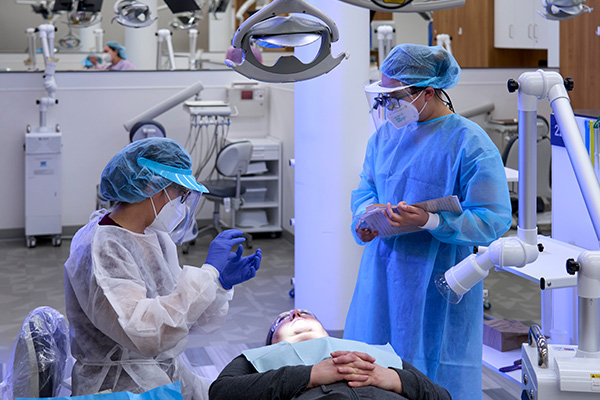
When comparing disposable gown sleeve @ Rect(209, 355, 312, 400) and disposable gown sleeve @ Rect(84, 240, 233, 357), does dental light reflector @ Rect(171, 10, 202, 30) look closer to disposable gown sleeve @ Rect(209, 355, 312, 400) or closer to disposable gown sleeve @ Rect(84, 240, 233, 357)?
disposable gown sleeve @ Rect(84, 240, 233, 357)

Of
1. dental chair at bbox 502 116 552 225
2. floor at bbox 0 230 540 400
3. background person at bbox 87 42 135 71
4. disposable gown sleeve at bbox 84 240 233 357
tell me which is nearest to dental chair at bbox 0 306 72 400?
disposable gown sleeve at bbox 84 240 233 357

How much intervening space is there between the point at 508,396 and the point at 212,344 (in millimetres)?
1535

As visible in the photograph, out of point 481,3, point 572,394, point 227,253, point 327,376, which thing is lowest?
point 327,376

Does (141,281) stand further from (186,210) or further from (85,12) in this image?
(85,12)

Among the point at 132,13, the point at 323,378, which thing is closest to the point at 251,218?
the point at 132,13

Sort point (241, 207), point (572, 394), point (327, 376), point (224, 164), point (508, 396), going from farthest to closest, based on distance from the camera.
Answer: point (241, 207) → point (224, 164) → point (508, 396) → point (327, 376) → point (572, 394)

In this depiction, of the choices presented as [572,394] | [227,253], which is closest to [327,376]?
[227,253]

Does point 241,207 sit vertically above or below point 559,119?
below

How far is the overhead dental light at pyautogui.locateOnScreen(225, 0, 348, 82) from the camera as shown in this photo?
5.42 feet

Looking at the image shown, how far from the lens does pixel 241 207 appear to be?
19.4 ft

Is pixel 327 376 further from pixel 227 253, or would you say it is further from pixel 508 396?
pixel 508 396

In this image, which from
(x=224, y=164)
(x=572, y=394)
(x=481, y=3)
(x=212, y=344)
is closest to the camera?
(x=572, y=394)

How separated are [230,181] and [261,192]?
0.41 metres

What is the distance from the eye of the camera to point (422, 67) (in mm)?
2336
